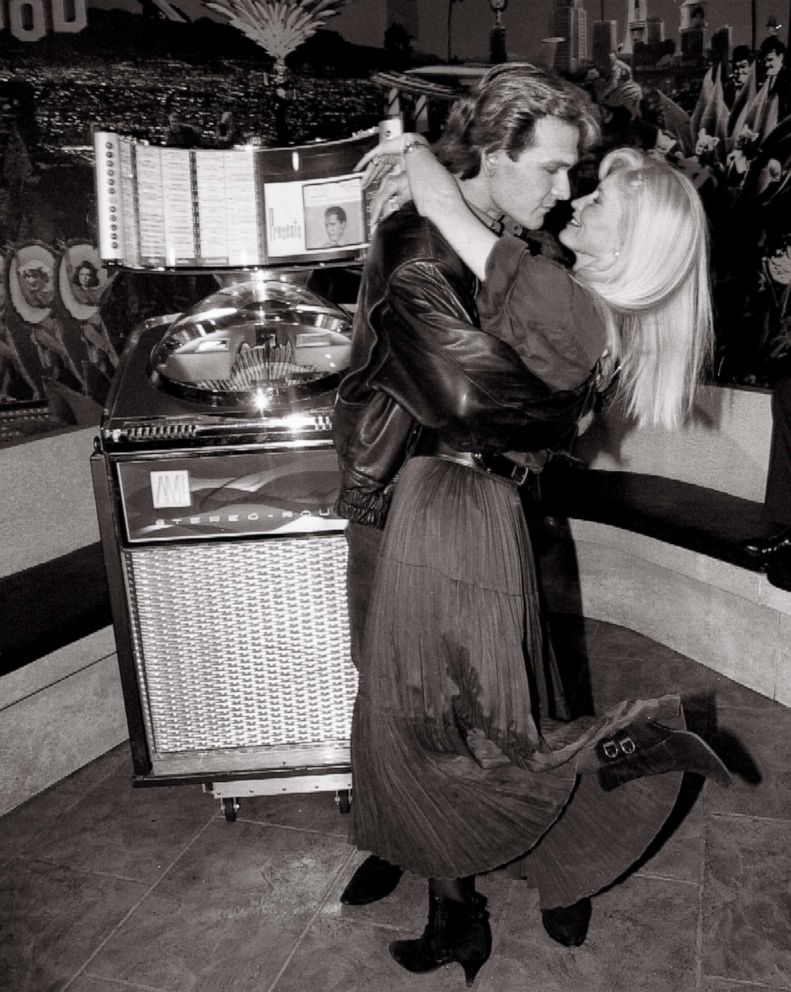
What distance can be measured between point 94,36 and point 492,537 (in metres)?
2.00

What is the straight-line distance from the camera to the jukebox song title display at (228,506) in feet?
6.38

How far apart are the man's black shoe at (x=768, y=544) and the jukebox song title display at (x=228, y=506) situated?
1170 mm

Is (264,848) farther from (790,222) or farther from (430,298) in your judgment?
(790,222)

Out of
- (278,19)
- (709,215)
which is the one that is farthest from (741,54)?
(278,19)

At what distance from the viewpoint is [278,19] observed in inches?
111

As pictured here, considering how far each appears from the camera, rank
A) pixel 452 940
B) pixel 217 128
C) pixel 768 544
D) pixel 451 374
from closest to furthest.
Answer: pixel 451 374 → pixel 452 940 → pixel 768 544 → pixel 217 128

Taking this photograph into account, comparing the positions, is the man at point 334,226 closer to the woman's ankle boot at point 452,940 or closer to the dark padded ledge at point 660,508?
the dark padded ledge at point 660,508

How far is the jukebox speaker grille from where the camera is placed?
2.01 meters

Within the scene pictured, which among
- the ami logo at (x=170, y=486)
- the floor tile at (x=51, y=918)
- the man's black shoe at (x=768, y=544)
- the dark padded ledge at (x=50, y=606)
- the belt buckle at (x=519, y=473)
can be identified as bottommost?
the floor tile at (x=51, y=918)

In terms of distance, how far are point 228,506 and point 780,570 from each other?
57.5 inches

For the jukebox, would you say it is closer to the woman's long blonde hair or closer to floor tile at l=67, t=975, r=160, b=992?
floor tile at l=67, t=975, r=160, b=992

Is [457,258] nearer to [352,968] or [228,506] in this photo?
[228,506]

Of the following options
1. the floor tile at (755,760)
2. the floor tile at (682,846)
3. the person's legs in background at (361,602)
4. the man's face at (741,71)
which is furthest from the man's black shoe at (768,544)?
the man's face at (741,71)

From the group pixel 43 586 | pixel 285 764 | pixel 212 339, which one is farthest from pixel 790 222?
pixel 43 586
